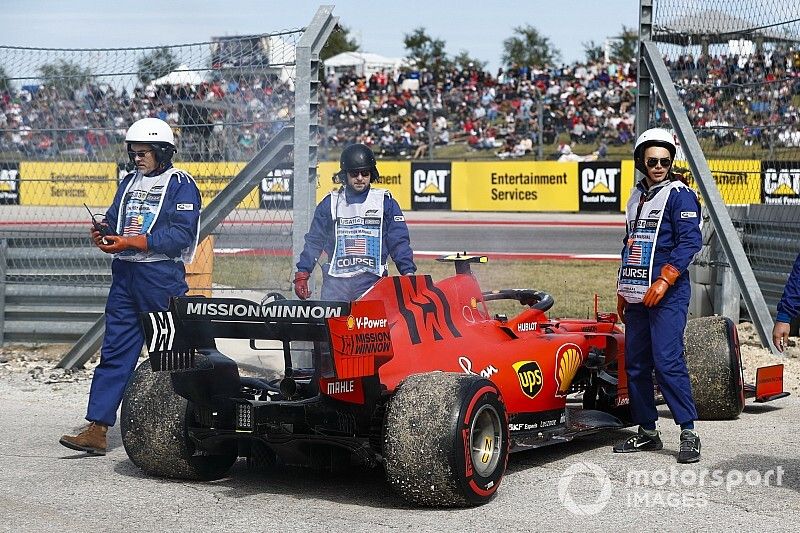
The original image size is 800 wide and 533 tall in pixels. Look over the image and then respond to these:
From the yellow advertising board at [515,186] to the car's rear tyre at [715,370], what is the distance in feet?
60.7

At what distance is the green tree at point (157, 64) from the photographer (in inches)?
371

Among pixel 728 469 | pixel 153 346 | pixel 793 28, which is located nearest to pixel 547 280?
pixel 793 28

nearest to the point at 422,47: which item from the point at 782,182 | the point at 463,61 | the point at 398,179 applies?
the point at 463,61

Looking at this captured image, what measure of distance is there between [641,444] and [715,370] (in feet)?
3.96

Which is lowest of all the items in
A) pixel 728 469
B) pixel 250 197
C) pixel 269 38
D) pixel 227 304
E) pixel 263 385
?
pixel 728 469

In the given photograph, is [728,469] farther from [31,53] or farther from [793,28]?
[31,53]

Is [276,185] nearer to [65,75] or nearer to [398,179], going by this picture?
[65,75]

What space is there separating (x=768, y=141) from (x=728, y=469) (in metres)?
4.63

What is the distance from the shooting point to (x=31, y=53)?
33.2ft

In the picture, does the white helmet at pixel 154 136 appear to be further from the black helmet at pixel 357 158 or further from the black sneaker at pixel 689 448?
the black sneaker at pixel 689 448

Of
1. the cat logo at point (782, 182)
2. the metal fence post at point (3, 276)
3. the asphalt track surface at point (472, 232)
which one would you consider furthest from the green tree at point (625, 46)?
the metal fence post at point (3, 276)

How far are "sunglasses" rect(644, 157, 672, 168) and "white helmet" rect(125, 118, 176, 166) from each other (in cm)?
284

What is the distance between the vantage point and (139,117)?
9.55 meters

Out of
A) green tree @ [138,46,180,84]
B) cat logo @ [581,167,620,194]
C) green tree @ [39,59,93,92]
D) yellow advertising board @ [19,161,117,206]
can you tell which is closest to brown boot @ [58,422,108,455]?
yellow advertising board @ [19,161,117,206]
